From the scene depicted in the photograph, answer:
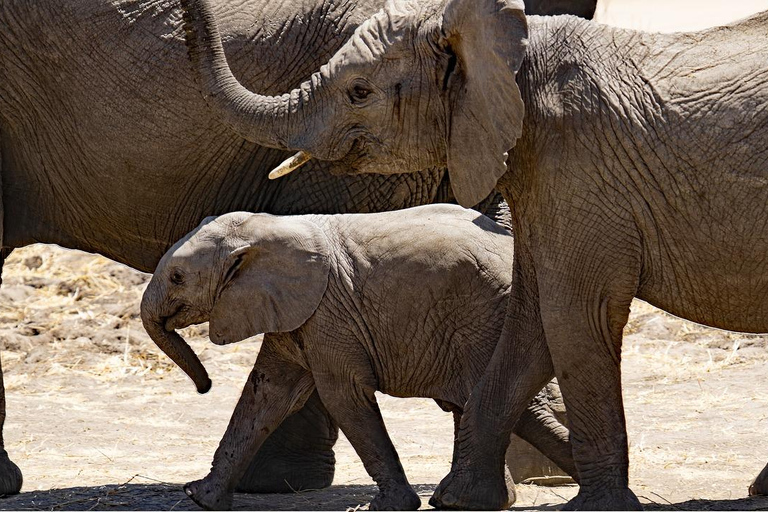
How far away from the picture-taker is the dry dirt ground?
20.4 ft

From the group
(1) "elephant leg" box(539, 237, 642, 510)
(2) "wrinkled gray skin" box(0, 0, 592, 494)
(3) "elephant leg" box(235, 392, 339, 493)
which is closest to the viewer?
(1) "elephant leg" box(539, 237, 642, 510)

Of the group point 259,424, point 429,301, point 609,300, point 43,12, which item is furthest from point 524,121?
point 43,12

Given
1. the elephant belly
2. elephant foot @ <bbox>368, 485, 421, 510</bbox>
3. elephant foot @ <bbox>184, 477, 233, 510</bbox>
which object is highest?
the elephant belly

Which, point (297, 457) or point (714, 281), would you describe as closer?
point (714, 281)

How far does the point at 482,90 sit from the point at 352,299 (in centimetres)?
112

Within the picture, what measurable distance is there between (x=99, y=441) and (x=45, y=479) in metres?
0.85

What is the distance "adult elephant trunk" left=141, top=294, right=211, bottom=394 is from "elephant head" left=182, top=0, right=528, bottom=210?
0.87 meters

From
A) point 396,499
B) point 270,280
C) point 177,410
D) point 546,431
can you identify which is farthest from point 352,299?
point 177,410

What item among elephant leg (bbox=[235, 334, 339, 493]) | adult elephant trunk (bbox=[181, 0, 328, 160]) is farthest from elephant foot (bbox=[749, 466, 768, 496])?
adult elephant trunk (bbox=[181, 0, 328, 160])

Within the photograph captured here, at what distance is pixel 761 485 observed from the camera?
221 inches

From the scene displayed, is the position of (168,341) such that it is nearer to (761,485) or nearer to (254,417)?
(254,417)

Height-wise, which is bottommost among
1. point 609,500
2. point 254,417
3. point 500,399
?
point 254,417

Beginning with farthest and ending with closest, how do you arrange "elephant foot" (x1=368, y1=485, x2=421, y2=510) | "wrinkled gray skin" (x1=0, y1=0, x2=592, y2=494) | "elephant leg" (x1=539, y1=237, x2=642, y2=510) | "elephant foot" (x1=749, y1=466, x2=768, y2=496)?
1. "wrinkled gray skin" (x1=0, y1=0, x2=592, y2=494)
2. "elephant foot" (x1=749, y1=466, x2=768, y2=496)
3. "elephant foot" (x1=368, y1=485, x2=421, y2=510)
4. "elephant leg" (x1=539, y1=237, x2=642, y2=510)

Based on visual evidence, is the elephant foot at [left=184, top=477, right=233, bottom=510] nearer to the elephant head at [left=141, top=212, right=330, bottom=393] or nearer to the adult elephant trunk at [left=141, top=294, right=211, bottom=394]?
the adult elephant trunk at [left=141, top=294, right=211, bottom=394]
